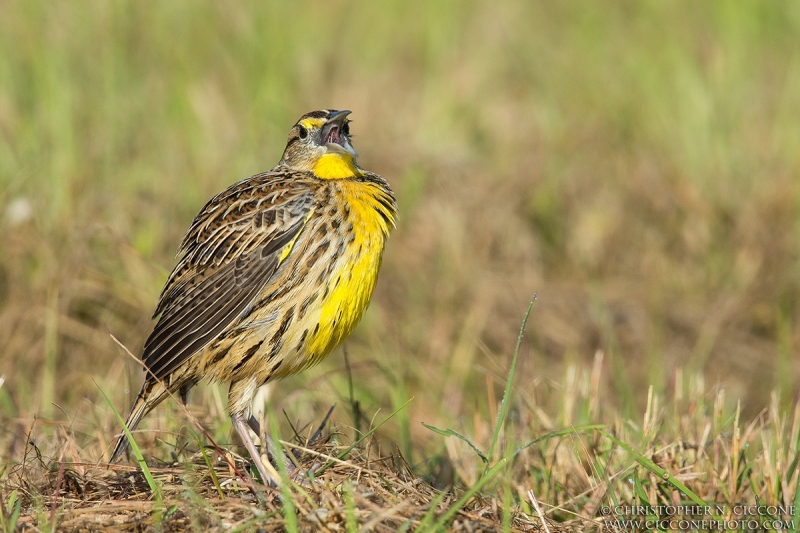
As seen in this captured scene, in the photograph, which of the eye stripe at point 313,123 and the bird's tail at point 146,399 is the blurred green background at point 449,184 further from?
the eye stripe at point 313,123

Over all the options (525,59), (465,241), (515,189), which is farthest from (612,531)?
(525,59)

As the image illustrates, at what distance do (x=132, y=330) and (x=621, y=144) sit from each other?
4.36 metres

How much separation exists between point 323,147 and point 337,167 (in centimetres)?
14

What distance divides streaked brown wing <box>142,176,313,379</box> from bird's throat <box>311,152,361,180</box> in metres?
0.21

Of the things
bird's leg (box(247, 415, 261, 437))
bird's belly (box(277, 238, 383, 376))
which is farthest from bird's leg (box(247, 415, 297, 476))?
bird's belly (box(277, 238, 383, 376))

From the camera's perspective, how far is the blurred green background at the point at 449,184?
6613 millimetres

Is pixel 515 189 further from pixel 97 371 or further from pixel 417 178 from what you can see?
pixel 97 371

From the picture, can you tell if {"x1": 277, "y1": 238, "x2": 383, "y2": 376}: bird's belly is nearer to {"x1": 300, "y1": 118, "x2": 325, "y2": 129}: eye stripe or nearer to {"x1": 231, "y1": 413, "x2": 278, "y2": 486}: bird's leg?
{"x1": 231, "y1": 413, "x2": 278, "y2": 486}: bird's leg

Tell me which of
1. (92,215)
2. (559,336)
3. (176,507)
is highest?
(92,215)

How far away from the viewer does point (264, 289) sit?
14.8 ft

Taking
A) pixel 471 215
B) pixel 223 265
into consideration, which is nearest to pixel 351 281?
pixel 223 265

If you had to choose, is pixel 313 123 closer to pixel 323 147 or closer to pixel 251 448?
pixel 323 147

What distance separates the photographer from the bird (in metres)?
4.46

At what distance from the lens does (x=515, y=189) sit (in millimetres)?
8312
